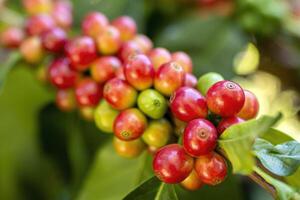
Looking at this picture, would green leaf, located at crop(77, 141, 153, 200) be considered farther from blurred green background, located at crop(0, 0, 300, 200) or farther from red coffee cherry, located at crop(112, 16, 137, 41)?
red coffee cherry, located at crop(112, 16, 137, 41)

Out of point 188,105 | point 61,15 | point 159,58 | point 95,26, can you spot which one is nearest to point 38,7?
point 61,15

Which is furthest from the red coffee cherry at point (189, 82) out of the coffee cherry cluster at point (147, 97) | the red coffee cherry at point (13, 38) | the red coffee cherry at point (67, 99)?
the red coffee cherry at point (13, 38)

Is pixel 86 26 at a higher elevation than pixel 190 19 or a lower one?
higher

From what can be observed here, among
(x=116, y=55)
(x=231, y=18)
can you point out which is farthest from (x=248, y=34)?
(x=116, y=55)

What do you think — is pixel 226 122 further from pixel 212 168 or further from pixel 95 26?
pixel 95 26

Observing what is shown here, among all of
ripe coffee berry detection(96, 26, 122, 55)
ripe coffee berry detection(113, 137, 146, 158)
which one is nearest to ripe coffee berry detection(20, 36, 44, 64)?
ripe coffee berry detection(96, 26, 122, 55)

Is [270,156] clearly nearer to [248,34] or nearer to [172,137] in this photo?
[172,137]
